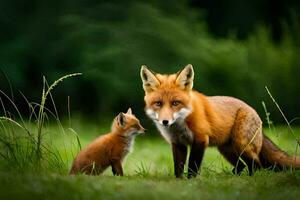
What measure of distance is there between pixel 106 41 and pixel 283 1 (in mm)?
5236

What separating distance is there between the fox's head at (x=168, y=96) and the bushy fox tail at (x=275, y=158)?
1.08 metres

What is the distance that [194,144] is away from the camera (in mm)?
8391

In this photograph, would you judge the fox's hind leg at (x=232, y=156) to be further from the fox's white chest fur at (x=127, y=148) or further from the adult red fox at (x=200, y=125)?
the fox's white chest fur at (x=127, y=148)

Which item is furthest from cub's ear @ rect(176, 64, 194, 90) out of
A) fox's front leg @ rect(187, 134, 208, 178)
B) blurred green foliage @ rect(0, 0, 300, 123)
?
blurred green foliage @ rect(0, 0, 300, 123)

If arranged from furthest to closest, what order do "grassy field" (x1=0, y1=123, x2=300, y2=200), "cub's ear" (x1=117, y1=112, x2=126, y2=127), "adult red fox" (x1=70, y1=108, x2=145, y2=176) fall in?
"cub's ear" (x1=117, y1=112, x2=126, y2=127) → "adult red fox" (x1=70, y1=108, x2=145, y2=176) → "grassy field" (x1=0, y1=123, x2=300, y2=200)

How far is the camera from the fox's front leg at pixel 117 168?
8.45m

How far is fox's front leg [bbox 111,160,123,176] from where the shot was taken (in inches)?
332

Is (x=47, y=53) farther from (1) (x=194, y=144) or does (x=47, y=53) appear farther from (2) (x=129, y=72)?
(1) (x=194, y=144)

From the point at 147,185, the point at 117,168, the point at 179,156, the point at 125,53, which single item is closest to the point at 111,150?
the point at 117,168

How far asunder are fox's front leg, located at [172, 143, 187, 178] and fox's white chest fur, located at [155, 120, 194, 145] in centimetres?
10

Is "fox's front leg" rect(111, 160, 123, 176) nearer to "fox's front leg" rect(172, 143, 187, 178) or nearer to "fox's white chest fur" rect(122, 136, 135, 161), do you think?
"fox's white chest fur" rect(122, 136, 135, 161)

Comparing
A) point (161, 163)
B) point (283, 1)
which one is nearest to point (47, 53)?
point (161, 163)

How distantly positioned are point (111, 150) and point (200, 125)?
784mm

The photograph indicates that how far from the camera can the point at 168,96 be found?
27.0ft
